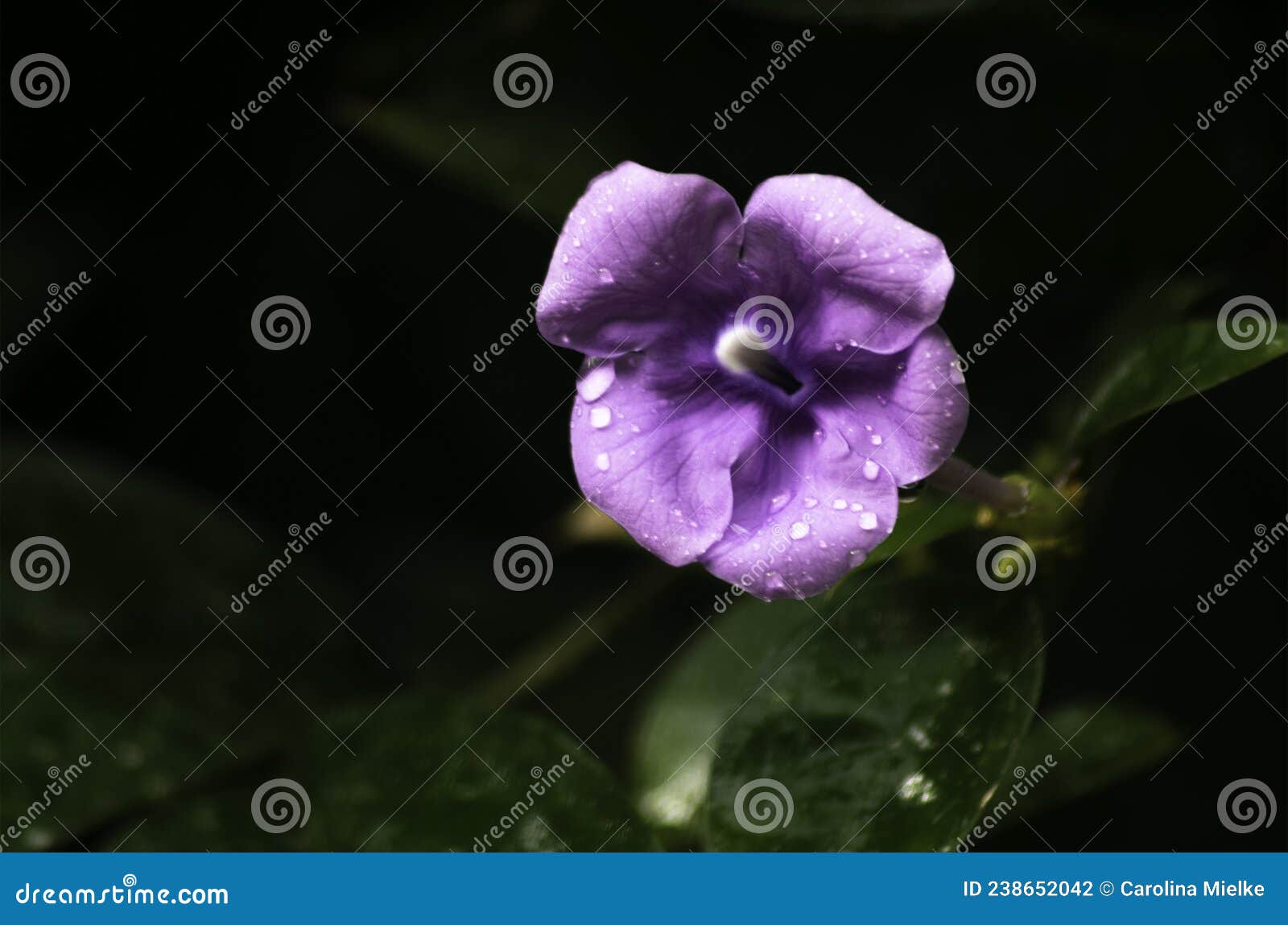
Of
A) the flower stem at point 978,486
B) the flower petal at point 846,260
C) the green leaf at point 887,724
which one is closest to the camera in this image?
the flower petal at point 846,260

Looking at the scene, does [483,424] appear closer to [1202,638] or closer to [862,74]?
[862,74]

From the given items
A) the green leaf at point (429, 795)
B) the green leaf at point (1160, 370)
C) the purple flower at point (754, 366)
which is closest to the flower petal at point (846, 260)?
the purple flower at point (754, 366)

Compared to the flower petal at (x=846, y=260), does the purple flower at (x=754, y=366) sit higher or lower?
lower

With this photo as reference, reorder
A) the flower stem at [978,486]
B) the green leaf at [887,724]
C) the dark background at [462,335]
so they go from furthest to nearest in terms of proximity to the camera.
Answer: the dark background at [462,335] < the green leaf at [887,724] < the flower stem at [978,486]

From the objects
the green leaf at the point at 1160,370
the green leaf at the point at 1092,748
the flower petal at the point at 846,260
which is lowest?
the green leaf at the point at 1092,748

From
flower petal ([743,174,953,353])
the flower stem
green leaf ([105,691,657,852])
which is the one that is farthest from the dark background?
flower petal ([743,174,953,353])

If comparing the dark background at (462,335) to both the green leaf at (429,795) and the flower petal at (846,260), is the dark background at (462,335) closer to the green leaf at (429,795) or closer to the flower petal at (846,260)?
the green leaf at (429,795)

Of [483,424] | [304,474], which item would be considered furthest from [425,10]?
[304,474]

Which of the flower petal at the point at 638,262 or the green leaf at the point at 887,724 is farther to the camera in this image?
Result: the green leaf at the point at 887,724
